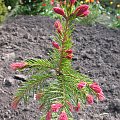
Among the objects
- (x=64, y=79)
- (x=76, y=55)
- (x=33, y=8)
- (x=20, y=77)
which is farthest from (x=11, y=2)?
(x=64, y=79)

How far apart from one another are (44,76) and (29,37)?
2.39 m

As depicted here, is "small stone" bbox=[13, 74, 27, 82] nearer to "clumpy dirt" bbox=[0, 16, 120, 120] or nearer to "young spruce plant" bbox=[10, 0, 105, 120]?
"clumpy dirt" bbox=[0, 16, 120, 120]

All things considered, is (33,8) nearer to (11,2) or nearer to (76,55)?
(11,2)

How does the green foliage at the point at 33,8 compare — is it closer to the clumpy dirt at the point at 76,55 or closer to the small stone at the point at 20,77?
the clumpy dirt at the point at 76,55

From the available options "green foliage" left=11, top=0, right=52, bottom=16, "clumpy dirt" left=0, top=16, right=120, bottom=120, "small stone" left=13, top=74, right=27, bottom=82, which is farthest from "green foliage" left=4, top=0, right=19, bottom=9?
"small stone" left=13, top=74, right=27, bottom=82

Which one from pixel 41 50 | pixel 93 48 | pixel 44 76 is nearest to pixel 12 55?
pixel 41 50

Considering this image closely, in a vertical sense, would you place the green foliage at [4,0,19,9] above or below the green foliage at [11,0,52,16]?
above

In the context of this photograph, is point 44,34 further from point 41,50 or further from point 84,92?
point 84,92

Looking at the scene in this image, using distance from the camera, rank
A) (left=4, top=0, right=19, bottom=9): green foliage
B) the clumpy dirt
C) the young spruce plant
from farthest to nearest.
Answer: (left=4, top=0, right=19, bottom=9): green foliage
the clumpy dirt
the young spruce plant

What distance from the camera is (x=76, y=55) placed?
13.4 feet

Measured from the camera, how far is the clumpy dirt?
2.99 metres

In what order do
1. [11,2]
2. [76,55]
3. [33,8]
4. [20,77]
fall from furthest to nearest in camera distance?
[33,8]
[11,2]
[76,55]
[20,77]

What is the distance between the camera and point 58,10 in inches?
69.7

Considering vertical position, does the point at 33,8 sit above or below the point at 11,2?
below
